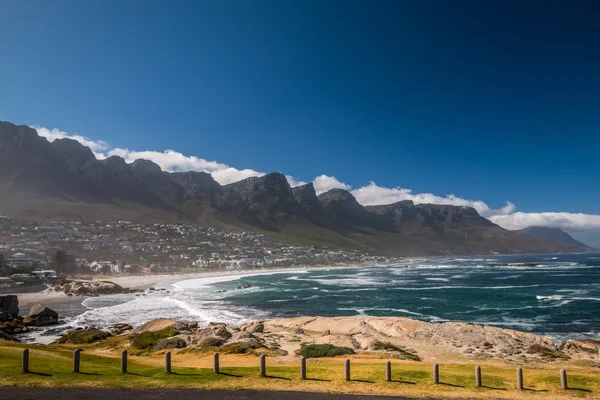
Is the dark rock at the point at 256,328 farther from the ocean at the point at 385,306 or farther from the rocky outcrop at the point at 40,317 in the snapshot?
the rocky outcrop at the point at 40,317

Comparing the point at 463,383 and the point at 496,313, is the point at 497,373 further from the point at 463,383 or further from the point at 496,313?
the point at 496,313

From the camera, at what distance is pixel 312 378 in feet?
69.4

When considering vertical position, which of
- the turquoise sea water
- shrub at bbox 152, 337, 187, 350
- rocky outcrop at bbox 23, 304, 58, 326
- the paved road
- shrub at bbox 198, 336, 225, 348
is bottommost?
the turquoise sea water

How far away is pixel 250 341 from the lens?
1293 inches

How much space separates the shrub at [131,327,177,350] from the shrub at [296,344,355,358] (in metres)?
14.0

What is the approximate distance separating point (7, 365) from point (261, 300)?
5459 centimetres

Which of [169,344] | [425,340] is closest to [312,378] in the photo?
[169,344]

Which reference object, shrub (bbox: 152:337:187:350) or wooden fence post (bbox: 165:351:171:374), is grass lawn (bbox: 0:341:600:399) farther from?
shrub (bbox: 152:337:187:350)

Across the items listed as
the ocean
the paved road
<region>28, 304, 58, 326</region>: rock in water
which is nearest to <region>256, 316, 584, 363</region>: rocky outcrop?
the ocean

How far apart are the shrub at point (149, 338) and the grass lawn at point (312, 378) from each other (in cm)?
934

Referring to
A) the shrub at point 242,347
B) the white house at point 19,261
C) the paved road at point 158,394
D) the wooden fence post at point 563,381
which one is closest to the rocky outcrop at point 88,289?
the white house at point 19,261

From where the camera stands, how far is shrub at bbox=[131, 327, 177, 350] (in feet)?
111

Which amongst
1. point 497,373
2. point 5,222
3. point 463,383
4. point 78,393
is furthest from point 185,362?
point 5,222

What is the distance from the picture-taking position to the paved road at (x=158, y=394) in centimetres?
1692
